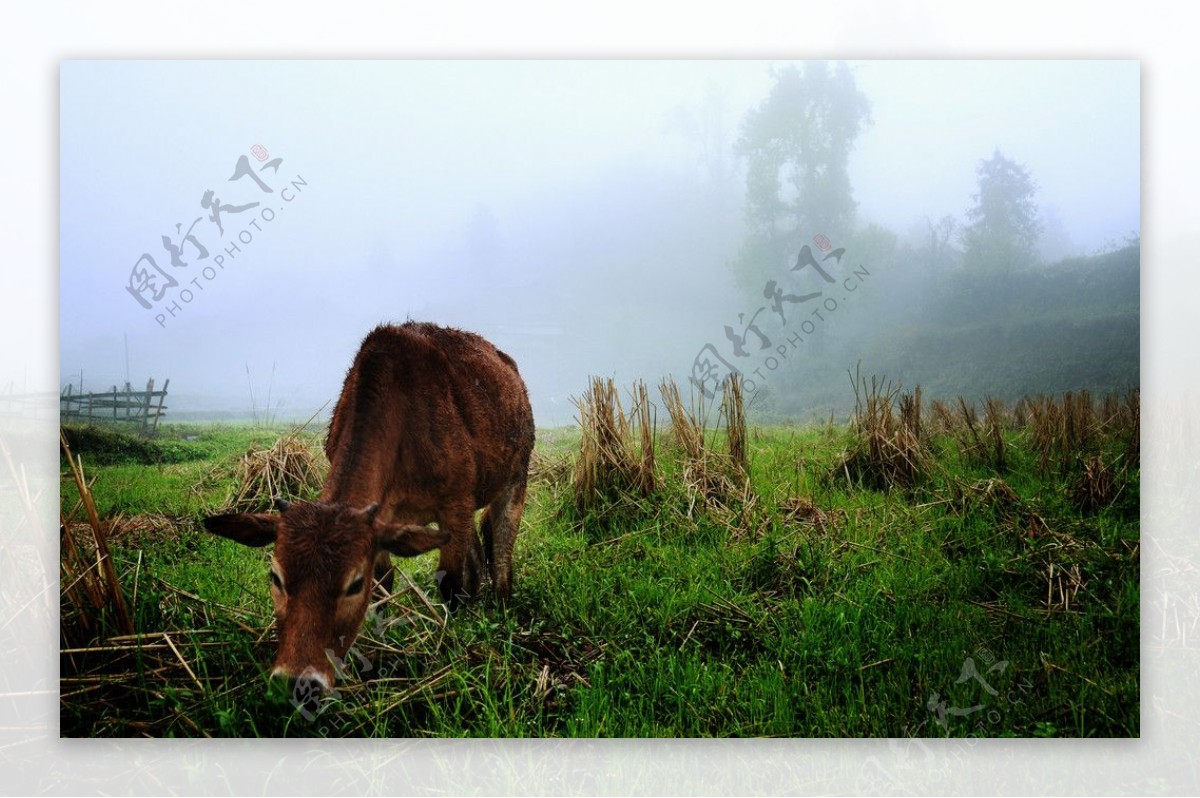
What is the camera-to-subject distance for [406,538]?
3109 mm

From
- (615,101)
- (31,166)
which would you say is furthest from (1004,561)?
(31,166)

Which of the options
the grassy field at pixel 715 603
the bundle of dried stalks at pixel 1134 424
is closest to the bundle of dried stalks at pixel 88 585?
the grassy field at pixel 715 603

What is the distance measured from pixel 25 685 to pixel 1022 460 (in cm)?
378

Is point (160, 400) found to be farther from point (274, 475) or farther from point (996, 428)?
point (996, 428)

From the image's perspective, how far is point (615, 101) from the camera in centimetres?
366

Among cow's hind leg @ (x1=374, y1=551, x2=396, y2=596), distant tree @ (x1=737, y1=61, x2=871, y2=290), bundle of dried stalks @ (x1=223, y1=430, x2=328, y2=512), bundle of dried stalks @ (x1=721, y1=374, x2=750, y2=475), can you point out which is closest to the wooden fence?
bundle of dried stalks @ (x1=223, y1=430, x2=328, y2=512)

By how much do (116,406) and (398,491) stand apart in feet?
3.78

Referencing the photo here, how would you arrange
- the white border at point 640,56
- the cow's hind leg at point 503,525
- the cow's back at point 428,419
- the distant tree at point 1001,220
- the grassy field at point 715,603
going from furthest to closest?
1. the cow's hind leg at point 503,525
2. the distant tree at point 1001,220
3. the white border at point 640,56
4. the grassy field at point 715,603
5. the cow's back at point 428,419

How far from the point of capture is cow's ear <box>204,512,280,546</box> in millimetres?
3115

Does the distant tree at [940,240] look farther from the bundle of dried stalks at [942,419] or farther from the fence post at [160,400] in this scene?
the fence post at [160,400]

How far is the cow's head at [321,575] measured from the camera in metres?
2.97

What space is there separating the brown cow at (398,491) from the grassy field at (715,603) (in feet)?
0.50

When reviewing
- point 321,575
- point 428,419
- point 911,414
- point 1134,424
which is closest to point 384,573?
point 321,575

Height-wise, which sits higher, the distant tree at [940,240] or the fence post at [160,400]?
the distant tree at [940,240]
